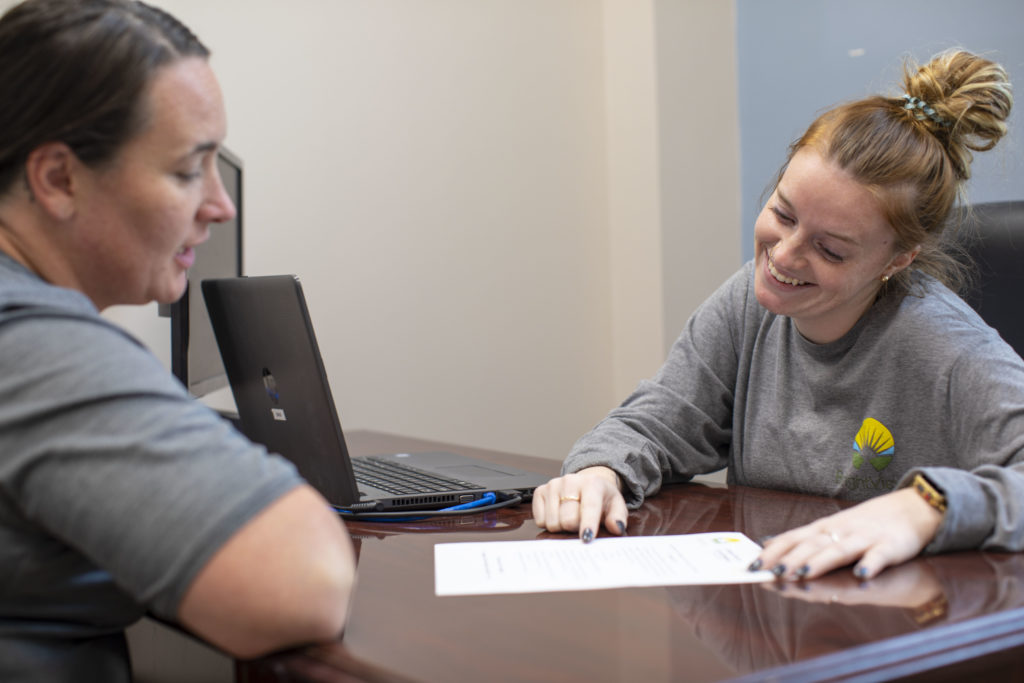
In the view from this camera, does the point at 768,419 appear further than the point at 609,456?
Yes

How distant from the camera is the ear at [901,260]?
50.7 inches

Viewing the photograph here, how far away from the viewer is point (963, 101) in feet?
4.09

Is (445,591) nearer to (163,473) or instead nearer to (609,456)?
(163,473)

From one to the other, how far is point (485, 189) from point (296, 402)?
1838 millimetres

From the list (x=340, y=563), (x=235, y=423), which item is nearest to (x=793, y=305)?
(x=340, y=563)

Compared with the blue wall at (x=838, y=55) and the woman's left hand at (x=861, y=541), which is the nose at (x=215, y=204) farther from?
the blue wall at (x=838, y=55)

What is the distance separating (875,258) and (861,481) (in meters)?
0.30

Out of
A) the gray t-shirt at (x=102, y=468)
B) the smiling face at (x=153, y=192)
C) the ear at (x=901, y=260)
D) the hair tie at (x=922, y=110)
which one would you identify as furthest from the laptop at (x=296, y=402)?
the hair tie at (x=922, y=110)

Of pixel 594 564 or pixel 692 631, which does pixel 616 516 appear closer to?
pixel 594 564

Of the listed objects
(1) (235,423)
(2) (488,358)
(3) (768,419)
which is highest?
(3) (768,419)

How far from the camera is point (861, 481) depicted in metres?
1.27

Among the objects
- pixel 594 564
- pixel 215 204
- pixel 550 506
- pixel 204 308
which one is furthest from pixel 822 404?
pixel 204 308

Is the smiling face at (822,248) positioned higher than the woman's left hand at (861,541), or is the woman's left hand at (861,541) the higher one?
the smiling face at (822,248)

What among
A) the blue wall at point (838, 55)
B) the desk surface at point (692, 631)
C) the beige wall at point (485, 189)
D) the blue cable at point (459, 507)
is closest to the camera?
the desk surface at point (692, 631)
